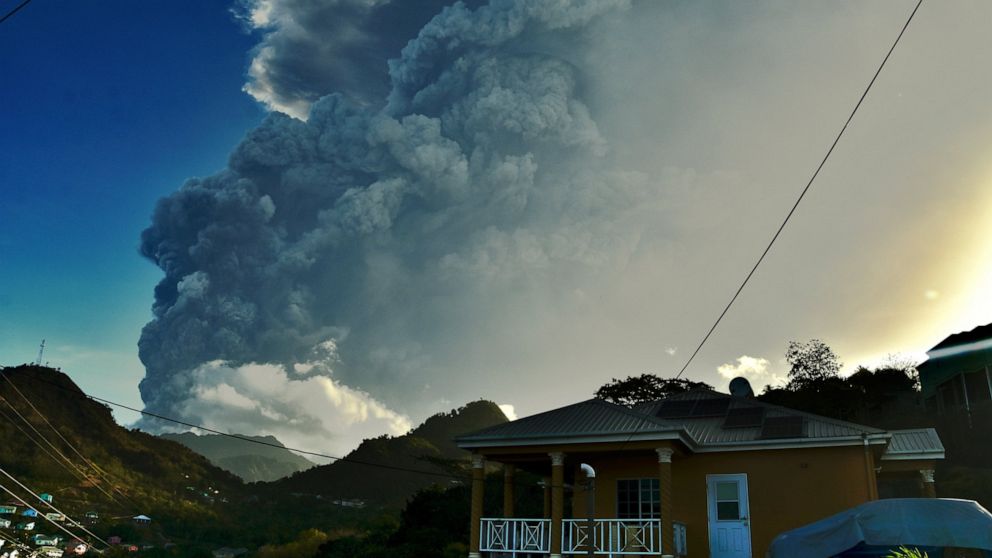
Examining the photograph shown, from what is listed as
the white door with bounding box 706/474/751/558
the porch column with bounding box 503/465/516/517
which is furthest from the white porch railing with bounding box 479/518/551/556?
the white door with bounding box 706/474/751/558

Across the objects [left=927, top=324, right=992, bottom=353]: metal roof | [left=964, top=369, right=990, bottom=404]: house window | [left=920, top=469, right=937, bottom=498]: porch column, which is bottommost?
[left=920, top=469, right=937, bottom=498]: porch column

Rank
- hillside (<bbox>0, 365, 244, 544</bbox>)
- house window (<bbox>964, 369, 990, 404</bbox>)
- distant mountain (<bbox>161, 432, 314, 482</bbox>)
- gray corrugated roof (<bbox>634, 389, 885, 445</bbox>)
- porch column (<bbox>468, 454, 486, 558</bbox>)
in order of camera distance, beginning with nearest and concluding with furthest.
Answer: gray corrugated roof (<bbox>634, 389, 885, 445</bbox>)
porch column (<bbox>468, 454, 486, 558</bbox>)
house window (<bbox>964, 369, 990, 404</bbox>)
hillside (<bbox>0, 365, 244, 544</bbox>)
distant mountain (<bbox>161, 432, 314, 482</bbox>)

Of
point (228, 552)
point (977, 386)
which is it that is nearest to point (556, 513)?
point (977, 386)

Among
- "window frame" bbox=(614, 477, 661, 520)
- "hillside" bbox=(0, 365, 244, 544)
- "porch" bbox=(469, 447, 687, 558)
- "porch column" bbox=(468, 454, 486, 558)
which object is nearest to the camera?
"porch" bbox=(469, 447, 687, 558)

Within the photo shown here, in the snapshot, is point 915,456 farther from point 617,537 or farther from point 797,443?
point 617,537

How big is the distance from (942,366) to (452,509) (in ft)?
75.8

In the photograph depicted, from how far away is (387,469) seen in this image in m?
72.2

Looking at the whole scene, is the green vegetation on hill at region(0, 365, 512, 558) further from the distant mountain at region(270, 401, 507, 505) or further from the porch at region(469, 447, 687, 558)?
the porch at region(469, 447, 687, 558)

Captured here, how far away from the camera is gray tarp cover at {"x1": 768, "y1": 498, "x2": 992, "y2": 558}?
1129cm

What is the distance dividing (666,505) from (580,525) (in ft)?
8.28

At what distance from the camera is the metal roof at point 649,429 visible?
1559 cm

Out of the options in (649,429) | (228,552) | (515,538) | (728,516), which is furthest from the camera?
(228,552)

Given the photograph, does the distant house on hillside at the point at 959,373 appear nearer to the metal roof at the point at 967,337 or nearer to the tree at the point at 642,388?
the metal roof at the point at 967,337

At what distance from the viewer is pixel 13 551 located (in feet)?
155
